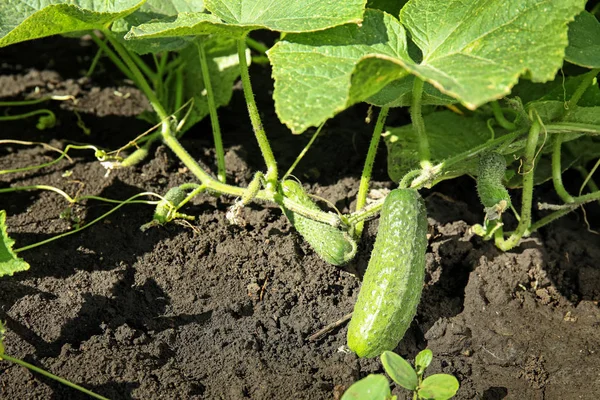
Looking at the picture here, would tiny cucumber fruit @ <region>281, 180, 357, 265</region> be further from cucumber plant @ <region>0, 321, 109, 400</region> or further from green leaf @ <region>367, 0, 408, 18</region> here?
cucumber plant @ <region>0, 321, 109, 400</region>

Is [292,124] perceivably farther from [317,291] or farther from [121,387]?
[121,387]

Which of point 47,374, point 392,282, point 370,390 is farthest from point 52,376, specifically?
point 392,282

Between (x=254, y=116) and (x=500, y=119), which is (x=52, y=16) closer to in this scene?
(x=254, y=116)

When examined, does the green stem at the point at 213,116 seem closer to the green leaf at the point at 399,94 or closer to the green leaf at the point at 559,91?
the green leaf at the point at 399,94

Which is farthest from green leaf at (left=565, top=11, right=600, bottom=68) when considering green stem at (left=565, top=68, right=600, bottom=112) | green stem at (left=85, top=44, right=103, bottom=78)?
green stem at (left=85, top=44, right=103, bottom=78)

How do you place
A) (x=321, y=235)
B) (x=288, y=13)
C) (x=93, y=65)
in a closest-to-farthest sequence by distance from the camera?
(x=288, y=13) < (x=321, y=235) < (x=93, y=65)

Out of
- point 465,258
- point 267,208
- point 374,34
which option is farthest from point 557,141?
point 267,208

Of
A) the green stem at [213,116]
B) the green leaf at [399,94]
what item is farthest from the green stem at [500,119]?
the green stem at [213,116]
